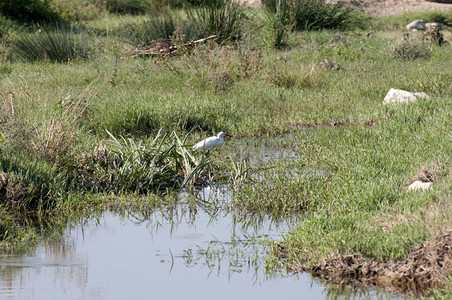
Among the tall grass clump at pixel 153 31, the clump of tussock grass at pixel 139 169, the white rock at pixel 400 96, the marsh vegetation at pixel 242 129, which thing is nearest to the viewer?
the marsh vegetation at pixel 242 129

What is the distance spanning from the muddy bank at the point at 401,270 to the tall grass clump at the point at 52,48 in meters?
10.0

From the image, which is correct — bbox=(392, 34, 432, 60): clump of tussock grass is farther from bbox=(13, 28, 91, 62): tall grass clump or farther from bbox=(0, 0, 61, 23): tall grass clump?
bbox=(0, 0, 61, 23): tall grass clump

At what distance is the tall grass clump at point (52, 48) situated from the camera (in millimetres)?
14047

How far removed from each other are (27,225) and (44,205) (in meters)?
0.60

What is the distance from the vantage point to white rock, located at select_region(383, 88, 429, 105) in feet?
32.8

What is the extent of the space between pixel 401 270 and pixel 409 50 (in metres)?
10.1

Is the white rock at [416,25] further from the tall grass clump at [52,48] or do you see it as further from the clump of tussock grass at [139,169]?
the clump of tussock grass at [139,169]

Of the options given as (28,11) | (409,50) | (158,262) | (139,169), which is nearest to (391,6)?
(409,50)

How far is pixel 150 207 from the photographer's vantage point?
6.62 meters

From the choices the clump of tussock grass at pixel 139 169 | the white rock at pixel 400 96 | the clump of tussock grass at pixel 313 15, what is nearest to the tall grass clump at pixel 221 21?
the clump of tussock grass at pixel 313 15

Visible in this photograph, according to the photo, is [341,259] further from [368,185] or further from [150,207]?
[150,207]

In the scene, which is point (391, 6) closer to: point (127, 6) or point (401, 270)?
point (127, 6)

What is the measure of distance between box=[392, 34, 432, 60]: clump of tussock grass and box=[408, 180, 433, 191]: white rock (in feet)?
27.0

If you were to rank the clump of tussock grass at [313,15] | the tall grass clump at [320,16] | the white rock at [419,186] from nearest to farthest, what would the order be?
the white rock at [419,186]
the clump of tussock grass at [313,15]
the tall grass clump at [320,16]
